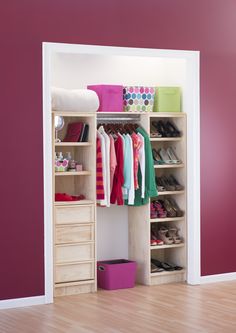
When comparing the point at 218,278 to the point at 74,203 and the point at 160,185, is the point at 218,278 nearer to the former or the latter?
the point at 160,185

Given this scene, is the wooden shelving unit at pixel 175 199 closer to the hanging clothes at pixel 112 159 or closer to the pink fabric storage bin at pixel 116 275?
the pink fabric storage bin at pixel 116 275

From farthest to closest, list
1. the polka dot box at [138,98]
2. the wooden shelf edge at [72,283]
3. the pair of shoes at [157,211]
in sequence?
the pair of shoes at [157,211]
the polka dot box at [138,98]
the wooden shelf edge at [72,283]

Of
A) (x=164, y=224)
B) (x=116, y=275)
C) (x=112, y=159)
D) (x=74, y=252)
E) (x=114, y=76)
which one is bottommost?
(x=116, y=275)

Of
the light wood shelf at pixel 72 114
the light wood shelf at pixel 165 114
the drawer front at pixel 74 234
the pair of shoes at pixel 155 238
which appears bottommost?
the pair of shoes at pixel 155 238

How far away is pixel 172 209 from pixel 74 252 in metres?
1.21

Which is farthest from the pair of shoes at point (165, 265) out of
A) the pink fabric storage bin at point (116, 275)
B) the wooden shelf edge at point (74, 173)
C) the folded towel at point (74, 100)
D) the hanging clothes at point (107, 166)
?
the folded towel at point (74, 100)

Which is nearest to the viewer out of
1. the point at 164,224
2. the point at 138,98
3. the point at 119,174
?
the point at 119,174

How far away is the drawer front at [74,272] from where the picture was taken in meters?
6.95

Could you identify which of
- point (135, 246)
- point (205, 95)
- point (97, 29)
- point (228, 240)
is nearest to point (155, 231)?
point (135, 246)

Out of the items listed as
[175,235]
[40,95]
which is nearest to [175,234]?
[175,235]

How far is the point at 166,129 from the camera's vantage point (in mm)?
7676

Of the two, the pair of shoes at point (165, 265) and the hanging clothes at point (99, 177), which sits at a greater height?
the hanging clothes at point (99, 177)

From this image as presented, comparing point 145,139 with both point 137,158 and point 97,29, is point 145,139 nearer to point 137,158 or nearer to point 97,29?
point 137,158

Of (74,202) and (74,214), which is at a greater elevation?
(74,202)
